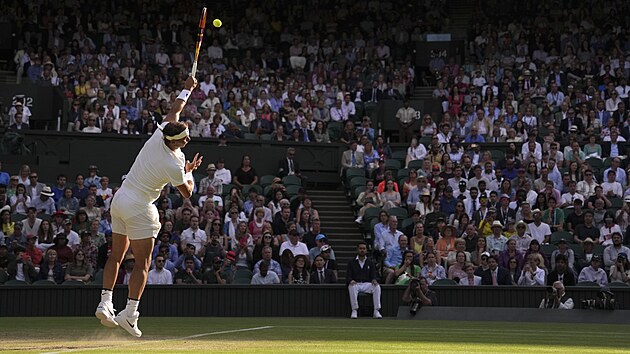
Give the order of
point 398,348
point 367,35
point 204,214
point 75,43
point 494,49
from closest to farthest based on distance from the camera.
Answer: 1. point 398,348
2. point 204,214
3. point 75,43
4. point 494,49
5. point 367,35

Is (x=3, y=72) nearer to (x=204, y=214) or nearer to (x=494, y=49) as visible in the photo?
(x=204, y=214)

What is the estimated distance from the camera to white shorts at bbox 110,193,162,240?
10797 mm

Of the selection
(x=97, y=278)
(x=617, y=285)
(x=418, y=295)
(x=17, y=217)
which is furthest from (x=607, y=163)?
(x=17, y=217)

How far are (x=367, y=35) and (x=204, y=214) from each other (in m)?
14.0

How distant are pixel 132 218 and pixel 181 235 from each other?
33.4ft

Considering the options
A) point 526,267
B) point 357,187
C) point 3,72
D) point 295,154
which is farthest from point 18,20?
point 526,267

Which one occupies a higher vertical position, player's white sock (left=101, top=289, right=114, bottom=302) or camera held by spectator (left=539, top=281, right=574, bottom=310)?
player's white sock (left=101, top=289, right=114, bottom=302)

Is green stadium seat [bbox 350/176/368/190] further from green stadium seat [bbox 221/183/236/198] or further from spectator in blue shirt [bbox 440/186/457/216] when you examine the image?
green stadium seat [bbox 221/183/236/198]

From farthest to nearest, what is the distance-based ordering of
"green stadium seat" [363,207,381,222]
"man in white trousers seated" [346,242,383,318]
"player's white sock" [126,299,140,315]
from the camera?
"green stadium seat" [363,207,381,222], "man in white trousers seated" [346,242,383,318], "player's white sock" [126,299,140,315]

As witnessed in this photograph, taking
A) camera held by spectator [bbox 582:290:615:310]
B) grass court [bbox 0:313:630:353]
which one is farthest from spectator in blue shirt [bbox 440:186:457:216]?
grass court [bbox 0:313:630:353]

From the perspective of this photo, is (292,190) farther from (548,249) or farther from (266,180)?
(548,249)

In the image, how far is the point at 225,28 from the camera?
109 ft

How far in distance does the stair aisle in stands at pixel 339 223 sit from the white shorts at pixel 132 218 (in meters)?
11.6

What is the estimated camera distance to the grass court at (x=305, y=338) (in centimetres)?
1061
